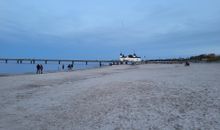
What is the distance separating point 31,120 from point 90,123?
1977mm

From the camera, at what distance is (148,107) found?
1046cm

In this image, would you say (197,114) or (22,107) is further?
(22,107)

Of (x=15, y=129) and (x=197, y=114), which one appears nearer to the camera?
(x=15, y=129)

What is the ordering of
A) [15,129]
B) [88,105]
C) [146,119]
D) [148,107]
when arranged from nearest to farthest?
[15,129]
[146,119]
[148,107]
[88,105]

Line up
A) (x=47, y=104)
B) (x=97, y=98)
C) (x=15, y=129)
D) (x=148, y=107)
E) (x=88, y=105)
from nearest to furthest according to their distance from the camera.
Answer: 1. (x=15, y=129)
2. (x=148, y=107)
3. (x=88, y=105)
4. (x=47, y=104)
5. (x=97, y=98)

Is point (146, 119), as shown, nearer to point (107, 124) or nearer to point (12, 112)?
point (107, 124)

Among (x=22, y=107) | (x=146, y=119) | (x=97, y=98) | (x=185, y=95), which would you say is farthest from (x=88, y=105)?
(x=185, y=95)

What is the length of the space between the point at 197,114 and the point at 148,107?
1.92 metres

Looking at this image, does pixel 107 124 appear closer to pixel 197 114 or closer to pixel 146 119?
pixel 146 119

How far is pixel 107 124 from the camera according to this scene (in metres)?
8.45

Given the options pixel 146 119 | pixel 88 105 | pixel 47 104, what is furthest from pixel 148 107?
pixel 47 104

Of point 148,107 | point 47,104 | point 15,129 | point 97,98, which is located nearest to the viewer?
point 15,129

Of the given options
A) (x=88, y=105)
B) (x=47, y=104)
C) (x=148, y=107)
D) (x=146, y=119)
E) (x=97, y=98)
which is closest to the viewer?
(x=146, y=119)

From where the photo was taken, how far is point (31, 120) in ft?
30.5
